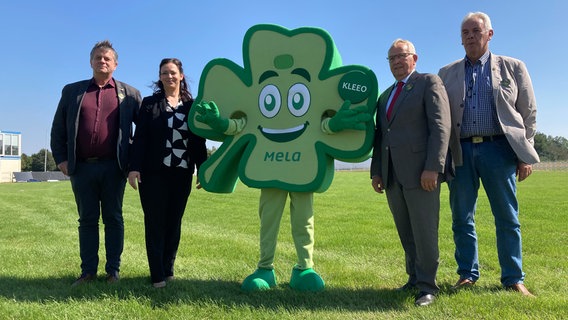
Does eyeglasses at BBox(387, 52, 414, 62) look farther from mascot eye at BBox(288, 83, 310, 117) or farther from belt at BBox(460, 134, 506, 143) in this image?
belt at BBox(460, 134, 506, 143)

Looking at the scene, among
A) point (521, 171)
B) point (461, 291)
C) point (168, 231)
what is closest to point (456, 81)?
point (521, 171)

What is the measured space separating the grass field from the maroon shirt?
4.11 ft

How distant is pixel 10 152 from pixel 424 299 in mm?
59880

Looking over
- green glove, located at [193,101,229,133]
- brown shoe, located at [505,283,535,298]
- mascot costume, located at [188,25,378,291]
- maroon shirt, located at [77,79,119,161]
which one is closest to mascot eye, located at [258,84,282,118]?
mascot costume, located at [188,25,378,291]

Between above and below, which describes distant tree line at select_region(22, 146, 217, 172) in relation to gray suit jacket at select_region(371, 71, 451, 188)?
below

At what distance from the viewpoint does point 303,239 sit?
3.87 meters

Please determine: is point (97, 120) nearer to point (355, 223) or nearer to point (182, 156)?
point (182, 156)

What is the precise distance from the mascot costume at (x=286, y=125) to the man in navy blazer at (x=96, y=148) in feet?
2.61

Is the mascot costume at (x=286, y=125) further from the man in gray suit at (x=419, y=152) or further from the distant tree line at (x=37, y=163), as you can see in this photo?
the distant tree line at (x=37, y=163)

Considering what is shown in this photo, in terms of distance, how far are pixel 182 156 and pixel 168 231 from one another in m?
0.76

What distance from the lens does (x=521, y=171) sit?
3703 mm

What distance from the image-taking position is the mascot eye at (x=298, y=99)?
3.94 metres

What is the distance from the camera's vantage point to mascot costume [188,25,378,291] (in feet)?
12.3

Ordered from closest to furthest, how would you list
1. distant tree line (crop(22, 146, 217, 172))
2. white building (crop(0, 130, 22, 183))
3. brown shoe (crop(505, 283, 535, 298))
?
1. brown shoe (crop(505, 283, 535, 298))
2. white building (crop(0, 130, 22, 183))
3. distant tree line (crop(22, 146, 217, 172))
